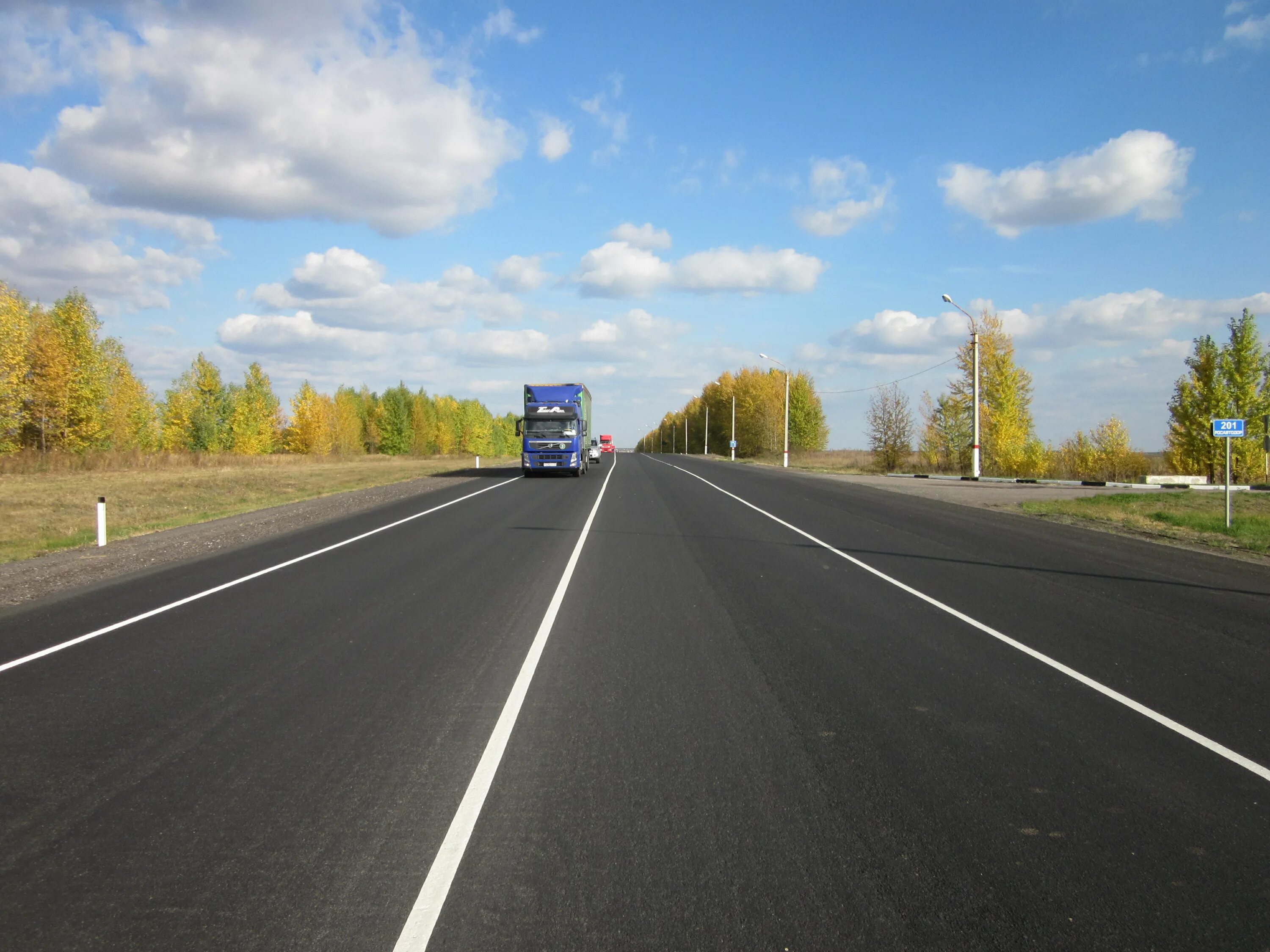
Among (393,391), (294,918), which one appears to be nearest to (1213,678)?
(294,918)

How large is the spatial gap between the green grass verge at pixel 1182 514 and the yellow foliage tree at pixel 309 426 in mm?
81893

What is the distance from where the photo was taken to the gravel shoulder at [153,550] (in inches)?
437

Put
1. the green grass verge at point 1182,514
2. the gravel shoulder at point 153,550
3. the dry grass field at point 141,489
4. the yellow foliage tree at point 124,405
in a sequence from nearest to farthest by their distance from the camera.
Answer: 1. the gravel shoulder at point 153,550
2. the green grass verge at point 1182,514
3. the dry grass field at point 141,489
4. the yellow foliage tree at point 124,405

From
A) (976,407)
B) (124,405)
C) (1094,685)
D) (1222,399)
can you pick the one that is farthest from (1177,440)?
(124,405)

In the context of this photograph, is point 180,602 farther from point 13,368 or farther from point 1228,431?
point 13,368

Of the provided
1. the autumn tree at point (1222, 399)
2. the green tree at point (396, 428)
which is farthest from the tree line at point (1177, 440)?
the green tree at point (396, 428)

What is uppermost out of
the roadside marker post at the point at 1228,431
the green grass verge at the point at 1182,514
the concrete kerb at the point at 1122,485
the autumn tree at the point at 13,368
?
the autumn tree at the point at 13,368

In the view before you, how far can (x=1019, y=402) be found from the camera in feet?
199

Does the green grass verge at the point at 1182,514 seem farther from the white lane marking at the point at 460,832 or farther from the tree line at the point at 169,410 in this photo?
the tree line at the point at 169,410

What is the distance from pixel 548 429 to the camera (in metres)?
36.1

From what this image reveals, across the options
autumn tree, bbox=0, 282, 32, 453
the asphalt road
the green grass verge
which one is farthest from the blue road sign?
autumn tree, bbox=0, 282, 32, 453

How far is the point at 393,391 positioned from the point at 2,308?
80289mm

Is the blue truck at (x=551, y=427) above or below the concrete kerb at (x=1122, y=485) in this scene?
above

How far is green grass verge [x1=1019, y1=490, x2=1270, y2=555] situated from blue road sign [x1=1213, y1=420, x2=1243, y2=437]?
2007mm
